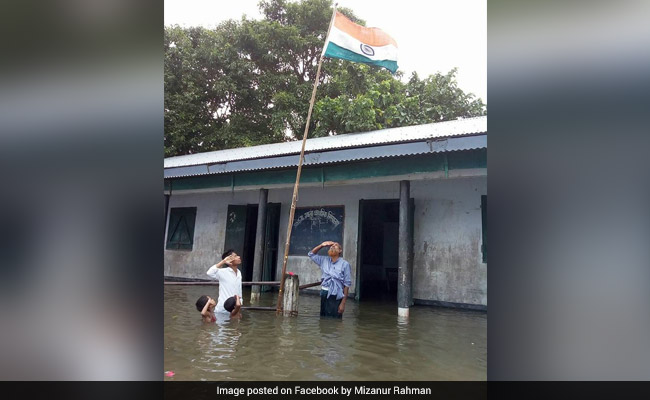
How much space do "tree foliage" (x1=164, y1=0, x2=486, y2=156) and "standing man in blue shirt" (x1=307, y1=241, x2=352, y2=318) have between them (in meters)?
13.7

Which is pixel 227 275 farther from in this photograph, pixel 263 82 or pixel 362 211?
pixel 263 82

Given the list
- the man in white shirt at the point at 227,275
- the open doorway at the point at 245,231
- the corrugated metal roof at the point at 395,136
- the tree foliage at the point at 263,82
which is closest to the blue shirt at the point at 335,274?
the man in white shirt at the point at 227,275

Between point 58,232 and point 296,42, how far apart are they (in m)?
21.8

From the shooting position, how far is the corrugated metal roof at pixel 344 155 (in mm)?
Answer: 7110

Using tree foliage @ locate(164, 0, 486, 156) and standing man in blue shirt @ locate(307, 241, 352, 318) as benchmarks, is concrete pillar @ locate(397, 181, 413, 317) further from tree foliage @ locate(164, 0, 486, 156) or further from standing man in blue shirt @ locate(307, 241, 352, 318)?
tree foliage @ locate(164, 0, 486, 156)

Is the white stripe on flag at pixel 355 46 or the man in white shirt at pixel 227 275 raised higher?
the white stripe on flag at pixel 355 46

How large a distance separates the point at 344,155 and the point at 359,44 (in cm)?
213

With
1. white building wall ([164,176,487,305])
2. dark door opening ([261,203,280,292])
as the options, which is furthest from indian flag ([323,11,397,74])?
dark door opening ([261,203,280,292])

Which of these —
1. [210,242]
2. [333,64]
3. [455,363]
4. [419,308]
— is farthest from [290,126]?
[455,363]

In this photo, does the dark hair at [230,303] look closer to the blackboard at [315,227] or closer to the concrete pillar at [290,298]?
the concrete pillar at [290,298]

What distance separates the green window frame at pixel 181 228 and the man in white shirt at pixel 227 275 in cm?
648

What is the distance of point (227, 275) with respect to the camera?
6648mm
